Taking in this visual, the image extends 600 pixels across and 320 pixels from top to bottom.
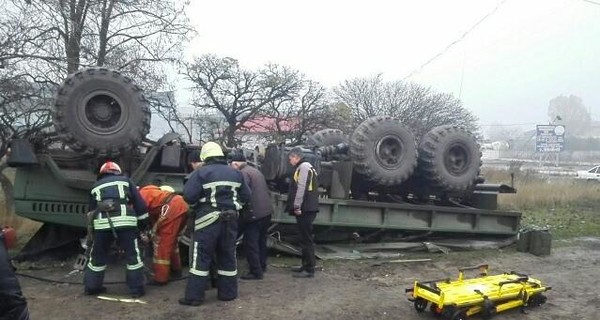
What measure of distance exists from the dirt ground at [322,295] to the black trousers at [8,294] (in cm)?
198

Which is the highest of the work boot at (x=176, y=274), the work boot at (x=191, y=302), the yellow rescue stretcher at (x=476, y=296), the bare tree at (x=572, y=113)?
the bare tree at (x=572, y=113)

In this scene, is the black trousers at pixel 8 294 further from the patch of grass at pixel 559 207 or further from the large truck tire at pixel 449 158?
the patch of grass at pixel 559 207

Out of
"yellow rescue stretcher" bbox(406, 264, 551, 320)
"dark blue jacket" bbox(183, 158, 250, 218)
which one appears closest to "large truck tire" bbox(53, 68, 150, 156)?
"dark blue jacket" bbox(183, 158, 250, 218)

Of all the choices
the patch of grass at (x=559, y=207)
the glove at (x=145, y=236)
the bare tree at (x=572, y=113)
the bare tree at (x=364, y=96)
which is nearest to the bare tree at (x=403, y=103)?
the bare tree at (x=364, y=96)

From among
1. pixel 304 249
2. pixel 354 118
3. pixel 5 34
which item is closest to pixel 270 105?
pixel 354 118

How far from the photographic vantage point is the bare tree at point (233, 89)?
75.6 ft

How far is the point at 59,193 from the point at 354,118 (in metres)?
21.0

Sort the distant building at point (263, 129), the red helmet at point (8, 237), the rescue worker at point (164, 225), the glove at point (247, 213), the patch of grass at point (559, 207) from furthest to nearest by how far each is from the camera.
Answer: the distant building at point (263, 129)
the patch of grass at point (559, 207)
the glove at point (247, 213)
the rescue worker at point (164, 225)
the red helmet at point (8, 237)

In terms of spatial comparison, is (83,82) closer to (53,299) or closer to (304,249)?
(53,299)

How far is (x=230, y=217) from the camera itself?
6062 mm

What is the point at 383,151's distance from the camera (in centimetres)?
865

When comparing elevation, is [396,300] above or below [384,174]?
below

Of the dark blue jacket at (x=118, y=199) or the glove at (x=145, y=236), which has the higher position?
the dark blue jacket at (x=118, y=199)

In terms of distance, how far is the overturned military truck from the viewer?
692cm
